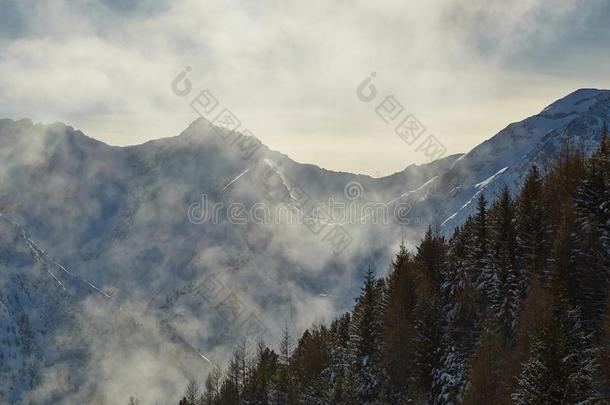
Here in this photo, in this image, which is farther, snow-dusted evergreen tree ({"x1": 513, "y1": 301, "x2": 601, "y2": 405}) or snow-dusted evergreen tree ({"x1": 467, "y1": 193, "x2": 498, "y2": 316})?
snow-dusted evergreen tree ({"x1": 467, "y1": 193, "x2": 498, "y2": 316})

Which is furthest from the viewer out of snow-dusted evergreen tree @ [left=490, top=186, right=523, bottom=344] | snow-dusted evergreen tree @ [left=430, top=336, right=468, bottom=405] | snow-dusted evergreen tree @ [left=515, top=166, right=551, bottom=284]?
snow-dusted evergreen tree @ [left=515, top=166, right=551, bottom=284]

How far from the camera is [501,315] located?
56.6 metres

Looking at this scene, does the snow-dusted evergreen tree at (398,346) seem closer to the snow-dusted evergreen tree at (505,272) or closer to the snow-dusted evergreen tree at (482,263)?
the snow-dusted evergreen tree at (482,263)

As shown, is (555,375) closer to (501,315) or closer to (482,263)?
(501,315)

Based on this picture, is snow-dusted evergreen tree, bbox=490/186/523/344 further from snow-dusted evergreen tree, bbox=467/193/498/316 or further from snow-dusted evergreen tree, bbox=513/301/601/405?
snow-dusted evergreen tree, bbox=513/301/601/405

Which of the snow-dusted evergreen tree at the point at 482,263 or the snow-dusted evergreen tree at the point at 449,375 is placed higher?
the snow-dusted evergreen tree at the point at 482,263

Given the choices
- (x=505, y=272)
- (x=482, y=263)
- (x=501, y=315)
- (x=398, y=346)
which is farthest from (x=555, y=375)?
(x=482, y=263)

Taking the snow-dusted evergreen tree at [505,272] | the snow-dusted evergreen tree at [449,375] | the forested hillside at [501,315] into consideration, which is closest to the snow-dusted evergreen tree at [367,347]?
the forested hillside at [501,315]

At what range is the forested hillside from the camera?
41156 mm

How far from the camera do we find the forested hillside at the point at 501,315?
4116cm

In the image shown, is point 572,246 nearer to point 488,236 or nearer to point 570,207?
point 570,207

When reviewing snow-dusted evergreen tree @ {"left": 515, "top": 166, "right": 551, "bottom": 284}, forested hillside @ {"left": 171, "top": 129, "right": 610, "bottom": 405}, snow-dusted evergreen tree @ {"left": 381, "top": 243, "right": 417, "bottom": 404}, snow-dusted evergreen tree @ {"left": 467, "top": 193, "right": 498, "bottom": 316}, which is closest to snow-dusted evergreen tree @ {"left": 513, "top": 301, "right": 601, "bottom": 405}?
forested hillside @ {"left": 171, "top": 129, "right": 610, "bottom": 405}

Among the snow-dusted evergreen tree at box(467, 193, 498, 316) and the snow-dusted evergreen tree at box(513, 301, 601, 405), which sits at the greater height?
the snow-dusted evergreen tree at box(467, 193, 498, 316)

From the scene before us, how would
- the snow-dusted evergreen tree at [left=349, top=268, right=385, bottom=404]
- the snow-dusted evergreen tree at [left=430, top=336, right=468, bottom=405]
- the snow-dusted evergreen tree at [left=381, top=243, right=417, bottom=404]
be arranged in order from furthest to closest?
the snow-dusted evergreen tree at [left=349, top=268, right=385, bottom=404]
the snow-dusted evergreen tree at [left=381, top=243, right=417, bottom=404]
the snow-dusted evergreen tree at [left=430, top=336, right=468, bottom=405]
